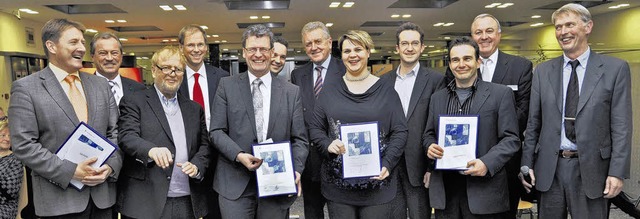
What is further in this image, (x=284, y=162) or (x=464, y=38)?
(x=464, y=38)

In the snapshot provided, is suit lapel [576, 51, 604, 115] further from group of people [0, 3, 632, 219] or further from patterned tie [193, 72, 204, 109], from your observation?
patterned tie [193, 72, 204, 109]

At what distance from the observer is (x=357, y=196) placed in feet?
8.05

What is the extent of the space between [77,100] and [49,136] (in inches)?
8.9

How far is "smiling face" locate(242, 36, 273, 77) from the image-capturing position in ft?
8.18

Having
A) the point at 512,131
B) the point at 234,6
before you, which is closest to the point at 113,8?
the point at 234,6

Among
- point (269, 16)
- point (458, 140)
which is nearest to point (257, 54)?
point (458, 140)

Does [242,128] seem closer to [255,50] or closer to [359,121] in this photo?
[255,50]

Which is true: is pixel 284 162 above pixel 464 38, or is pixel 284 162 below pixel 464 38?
below

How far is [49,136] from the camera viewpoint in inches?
86.6

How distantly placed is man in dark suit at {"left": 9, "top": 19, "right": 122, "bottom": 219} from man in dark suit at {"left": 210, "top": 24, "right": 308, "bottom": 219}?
1.91 ft

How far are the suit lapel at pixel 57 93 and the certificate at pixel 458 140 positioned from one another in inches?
76.2

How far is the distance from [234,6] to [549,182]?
9205 mm

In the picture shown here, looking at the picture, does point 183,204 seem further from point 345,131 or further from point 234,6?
point 234,6

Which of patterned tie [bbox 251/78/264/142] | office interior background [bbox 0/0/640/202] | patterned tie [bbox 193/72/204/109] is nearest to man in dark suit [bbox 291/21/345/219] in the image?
patterned tie [bbox 251/78/264/142]
